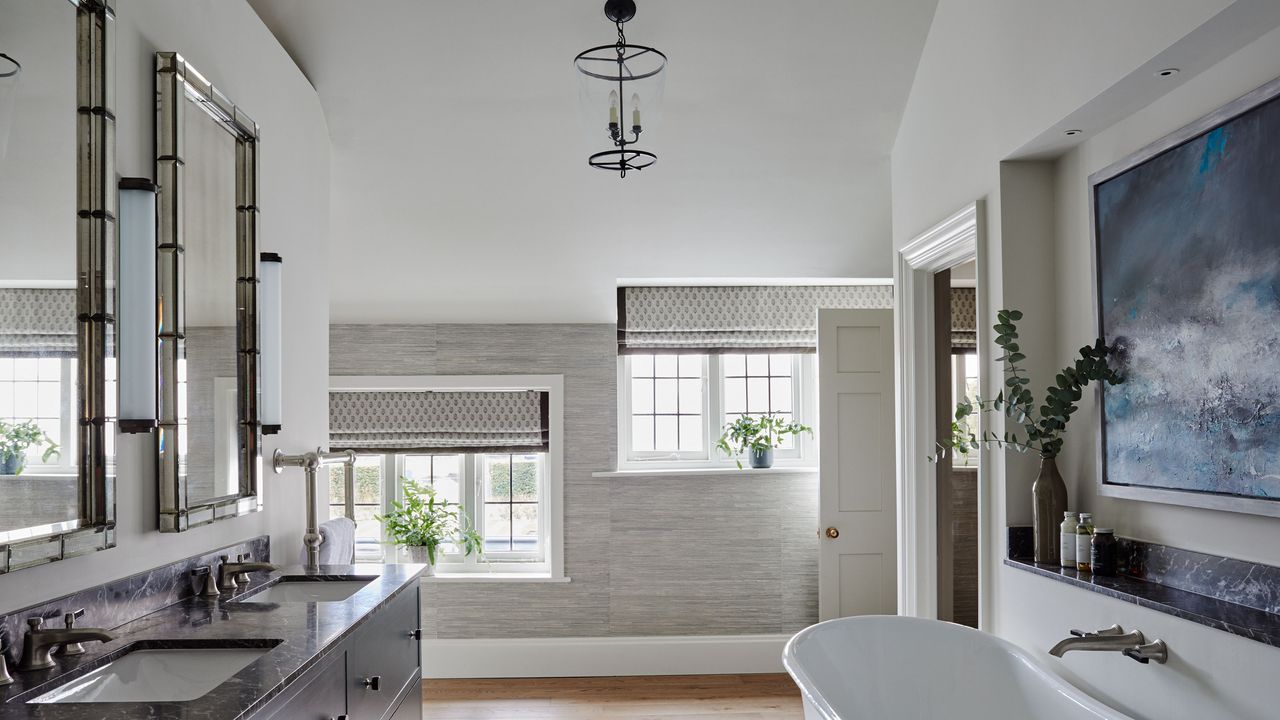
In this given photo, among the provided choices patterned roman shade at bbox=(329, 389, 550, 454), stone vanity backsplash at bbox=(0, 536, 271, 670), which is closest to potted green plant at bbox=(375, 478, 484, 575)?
patterned roman shade at bbox=(329, 389, 550, 454)

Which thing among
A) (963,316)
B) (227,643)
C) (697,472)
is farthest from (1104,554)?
(963,316)

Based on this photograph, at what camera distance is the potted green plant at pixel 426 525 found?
4.75 meters

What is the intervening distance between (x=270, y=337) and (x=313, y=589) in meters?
0.75

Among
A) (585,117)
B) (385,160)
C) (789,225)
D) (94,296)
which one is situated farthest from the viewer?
(789,225)

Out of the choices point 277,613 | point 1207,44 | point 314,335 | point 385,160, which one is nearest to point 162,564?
point 277,613

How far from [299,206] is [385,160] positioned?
639 mm

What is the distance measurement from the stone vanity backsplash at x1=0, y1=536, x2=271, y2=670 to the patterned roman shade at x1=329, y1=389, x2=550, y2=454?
2.33 m

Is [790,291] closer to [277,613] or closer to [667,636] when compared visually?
[667,636]

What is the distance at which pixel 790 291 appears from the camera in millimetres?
5035

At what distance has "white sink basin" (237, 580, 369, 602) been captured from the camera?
8.37 feet

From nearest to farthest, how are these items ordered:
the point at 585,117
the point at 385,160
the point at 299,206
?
the point at 585,117 → the point at 299,206 → the point at 385,160

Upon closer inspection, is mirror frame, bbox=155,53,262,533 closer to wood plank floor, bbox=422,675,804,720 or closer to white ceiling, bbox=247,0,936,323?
white ceiling, bbox=247,0,936,323

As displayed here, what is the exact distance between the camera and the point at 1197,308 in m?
2.01

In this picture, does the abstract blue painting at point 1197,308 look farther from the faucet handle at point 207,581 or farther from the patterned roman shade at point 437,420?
the patterned roman shade at point 437,420
